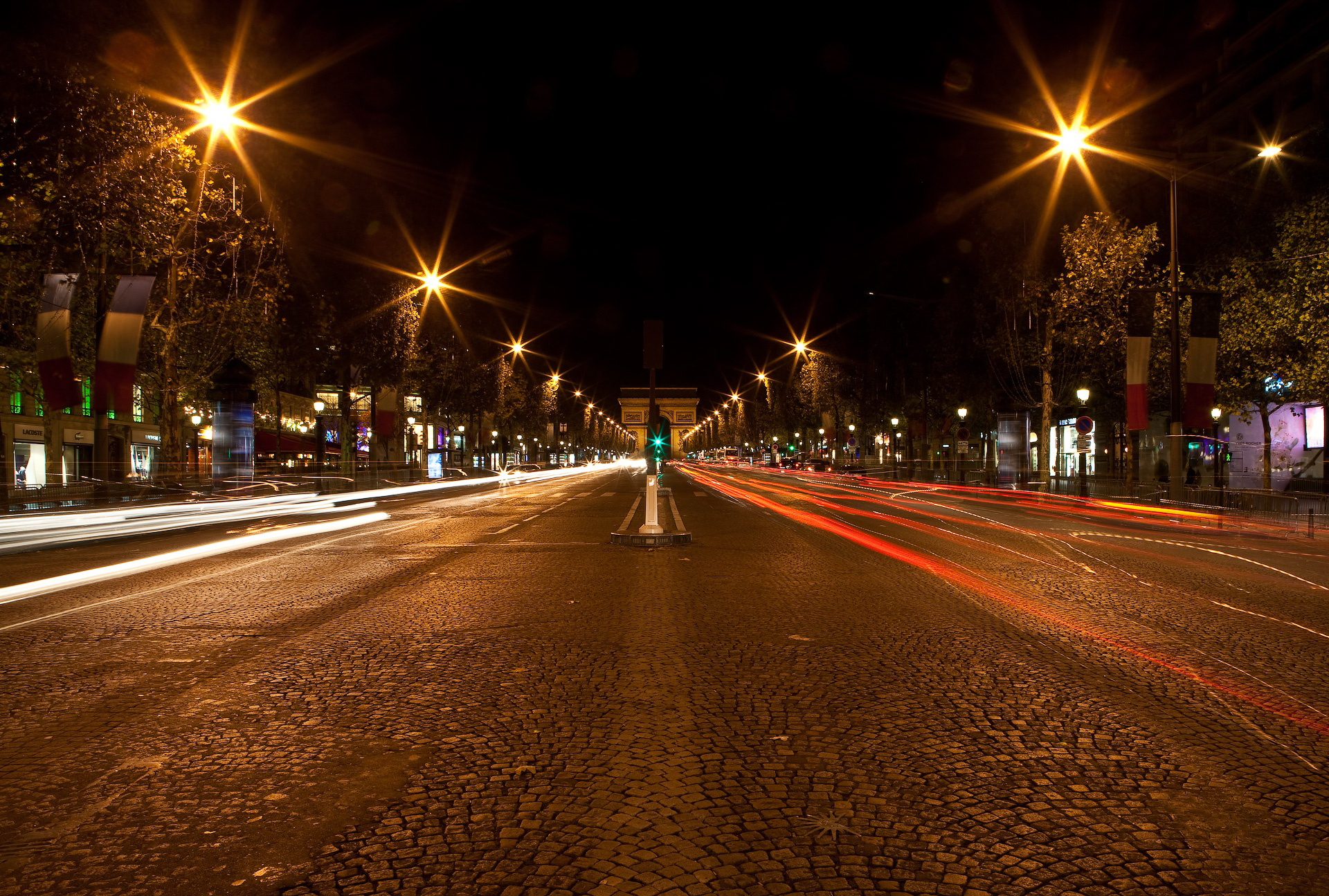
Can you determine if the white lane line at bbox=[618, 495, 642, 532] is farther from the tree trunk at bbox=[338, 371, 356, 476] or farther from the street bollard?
the tree trunk at bbox=[338, 371, 356, 476]

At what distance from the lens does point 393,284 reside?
135ft

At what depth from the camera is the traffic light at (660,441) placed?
1752cm

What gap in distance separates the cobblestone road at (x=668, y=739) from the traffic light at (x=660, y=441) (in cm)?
678

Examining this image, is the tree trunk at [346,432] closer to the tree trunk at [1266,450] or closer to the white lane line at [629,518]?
the white lane line at [629,518]

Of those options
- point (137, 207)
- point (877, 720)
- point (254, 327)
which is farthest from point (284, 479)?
point (877, 720)

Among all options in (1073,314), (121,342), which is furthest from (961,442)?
(121,342)

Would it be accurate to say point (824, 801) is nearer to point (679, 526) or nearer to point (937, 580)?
point (937, 580)

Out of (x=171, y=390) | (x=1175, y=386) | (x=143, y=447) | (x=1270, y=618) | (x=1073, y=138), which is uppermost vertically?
(x=1073, y=138)

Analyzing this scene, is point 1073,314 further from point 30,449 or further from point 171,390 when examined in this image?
point 30,449

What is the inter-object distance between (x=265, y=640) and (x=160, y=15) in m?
15.9

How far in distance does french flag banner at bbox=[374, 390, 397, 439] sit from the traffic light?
100ft

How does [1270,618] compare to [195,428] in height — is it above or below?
below

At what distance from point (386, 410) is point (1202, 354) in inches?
1438

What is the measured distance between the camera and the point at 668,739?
4957 millimetres
